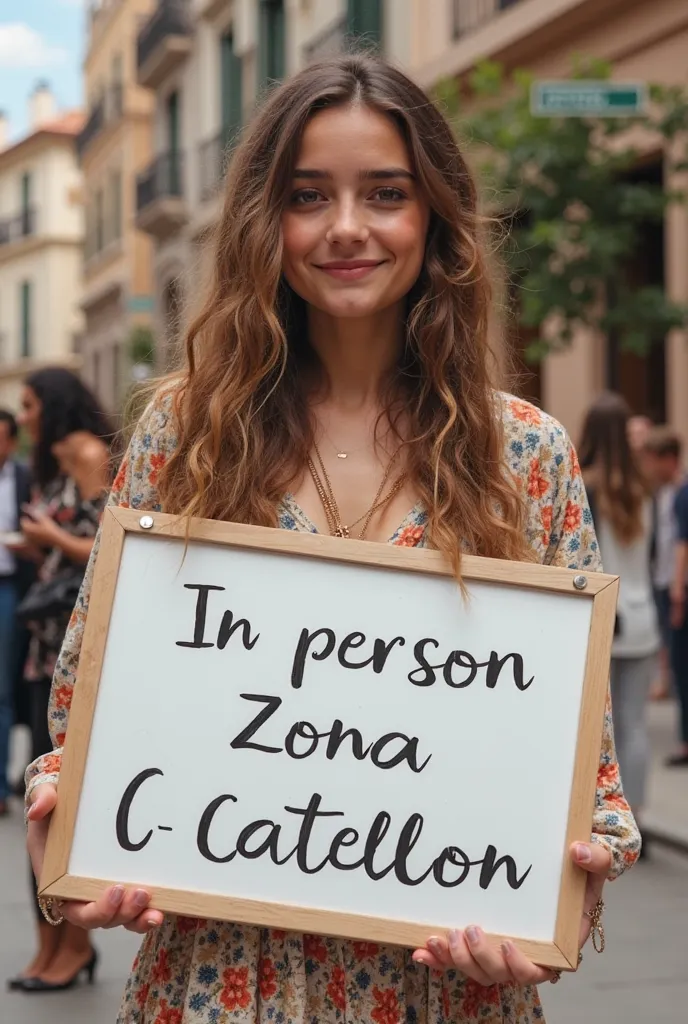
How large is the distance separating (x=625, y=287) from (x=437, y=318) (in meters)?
9.41

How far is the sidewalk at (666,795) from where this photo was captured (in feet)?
23.4

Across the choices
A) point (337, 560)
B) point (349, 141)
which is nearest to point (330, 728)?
point (337, 560)

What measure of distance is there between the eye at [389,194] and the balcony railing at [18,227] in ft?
174

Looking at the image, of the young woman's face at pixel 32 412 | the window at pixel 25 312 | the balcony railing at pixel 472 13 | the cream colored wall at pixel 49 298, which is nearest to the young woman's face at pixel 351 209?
the young woman's face at pixel 32 412

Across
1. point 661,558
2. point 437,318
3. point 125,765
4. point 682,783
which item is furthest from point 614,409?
point 125,765

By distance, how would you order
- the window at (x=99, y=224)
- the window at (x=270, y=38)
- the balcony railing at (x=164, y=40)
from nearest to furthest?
1. the window at (x=270, y=38)
2. the balcony railing at (x=164, y=40)
3. the window at (x=99, y=224)

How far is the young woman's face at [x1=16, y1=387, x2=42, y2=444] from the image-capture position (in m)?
Result: 6.12

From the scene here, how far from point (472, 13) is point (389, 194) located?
1593 cm

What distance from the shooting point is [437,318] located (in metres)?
2.31

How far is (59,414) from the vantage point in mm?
6023

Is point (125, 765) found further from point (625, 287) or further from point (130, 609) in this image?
point (625, 287)

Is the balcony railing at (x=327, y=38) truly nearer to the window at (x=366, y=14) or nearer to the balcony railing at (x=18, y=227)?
the window at (x=366, y=14)

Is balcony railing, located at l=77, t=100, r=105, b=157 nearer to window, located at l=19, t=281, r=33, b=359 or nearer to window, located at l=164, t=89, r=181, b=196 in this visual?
window, located at l=164, t=89, r=181, b=196

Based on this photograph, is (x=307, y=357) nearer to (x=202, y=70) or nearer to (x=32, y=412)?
(x=32, y=412)
